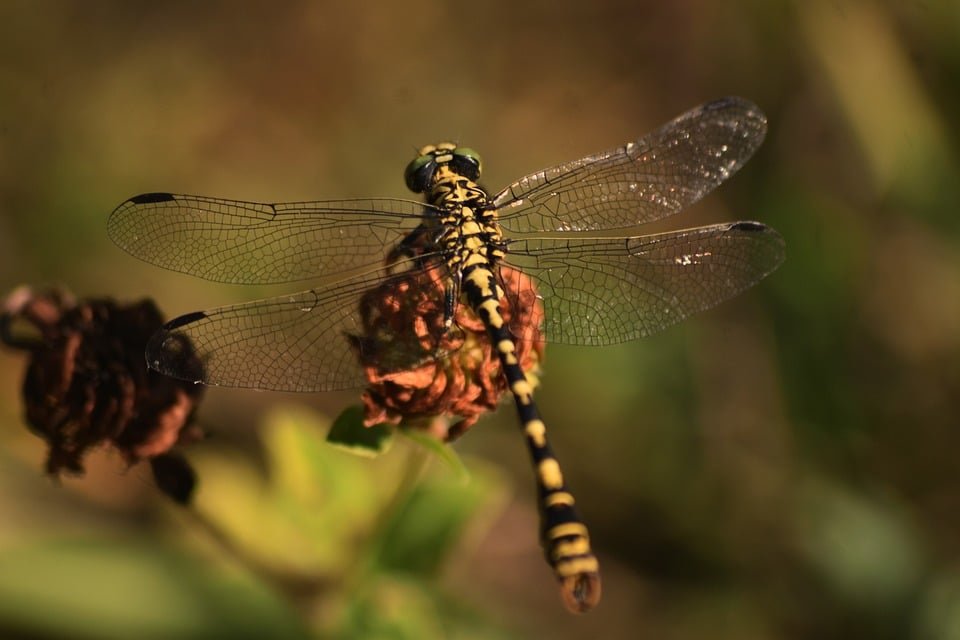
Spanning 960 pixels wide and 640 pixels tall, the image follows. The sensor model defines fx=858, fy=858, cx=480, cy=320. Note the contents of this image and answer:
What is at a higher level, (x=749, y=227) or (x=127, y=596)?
(x=749, y=227)

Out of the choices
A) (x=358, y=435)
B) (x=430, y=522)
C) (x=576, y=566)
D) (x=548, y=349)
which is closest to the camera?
(x=576, y=566)

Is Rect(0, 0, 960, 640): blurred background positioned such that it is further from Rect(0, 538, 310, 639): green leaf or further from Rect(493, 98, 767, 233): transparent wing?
Rect(493, 98, 767, 233): transparent wing

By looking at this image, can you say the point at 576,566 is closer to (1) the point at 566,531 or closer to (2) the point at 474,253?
(1) the point at 566,531

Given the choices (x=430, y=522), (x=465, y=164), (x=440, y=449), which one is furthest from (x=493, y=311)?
(x=430, y=522)

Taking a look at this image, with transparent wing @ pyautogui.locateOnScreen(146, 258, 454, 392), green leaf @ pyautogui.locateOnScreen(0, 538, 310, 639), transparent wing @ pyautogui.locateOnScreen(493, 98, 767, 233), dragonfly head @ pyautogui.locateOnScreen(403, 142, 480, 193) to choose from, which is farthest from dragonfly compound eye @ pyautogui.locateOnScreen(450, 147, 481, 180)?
green leaf @ pyautogui.locateOnScreen(0, 538, 310, 639)

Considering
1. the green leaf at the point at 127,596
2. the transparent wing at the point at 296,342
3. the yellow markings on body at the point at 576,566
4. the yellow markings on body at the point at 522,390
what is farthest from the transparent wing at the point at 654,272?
the green leaf at the point at 127,596

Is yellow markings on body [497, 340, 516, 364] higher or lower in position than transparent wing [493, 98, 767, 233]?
lower

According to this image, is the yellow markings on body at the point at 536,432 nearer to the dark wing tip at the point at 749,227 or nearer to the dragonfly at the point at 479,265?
the dragonfly at the point at 479,265
